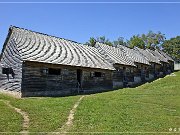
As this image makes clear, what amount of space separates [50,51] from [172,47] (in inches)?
3403

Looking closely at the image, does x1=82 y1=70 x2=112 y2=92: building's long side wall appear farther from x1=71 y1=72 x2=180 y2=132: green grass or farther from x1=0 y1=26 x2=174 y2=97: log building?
x1=71 y1=72 x2=180 y2=132: green grass

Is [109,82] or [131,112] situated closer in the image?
[131,112]

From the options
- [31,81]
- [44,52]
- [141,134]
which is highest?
[44,52]

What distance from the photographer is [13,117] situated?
13.7m

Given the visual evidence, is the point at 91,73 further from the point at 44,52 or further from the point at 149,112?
the point at 149,112

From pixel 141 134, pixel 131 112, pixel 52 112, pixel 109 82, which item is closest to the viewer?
pixel 141 134

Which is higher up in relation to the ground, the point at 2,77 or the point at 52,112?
the point at 2,77

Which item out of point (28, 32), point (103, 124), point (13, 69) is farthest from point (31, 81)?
point (103, 124)

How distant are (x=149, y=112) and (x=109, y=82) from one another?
17.3 metres

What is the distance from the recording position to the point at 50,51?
27578mm

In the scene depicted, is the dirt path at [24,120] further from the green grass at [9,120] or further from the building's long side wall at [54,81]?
the building's long side wall at [54,81]

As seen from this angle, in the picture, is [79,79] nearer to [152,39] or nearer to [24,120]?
[24,120]

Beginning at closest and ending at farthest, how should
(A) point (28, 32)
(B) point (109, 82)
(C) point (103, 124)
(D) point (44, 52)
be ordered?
(C) point (103, 124) → (D) point (44, 52) → (A) point (28, 32) → (B) point (109, 82)

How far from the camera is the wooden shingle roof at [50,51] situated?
81.9ft
